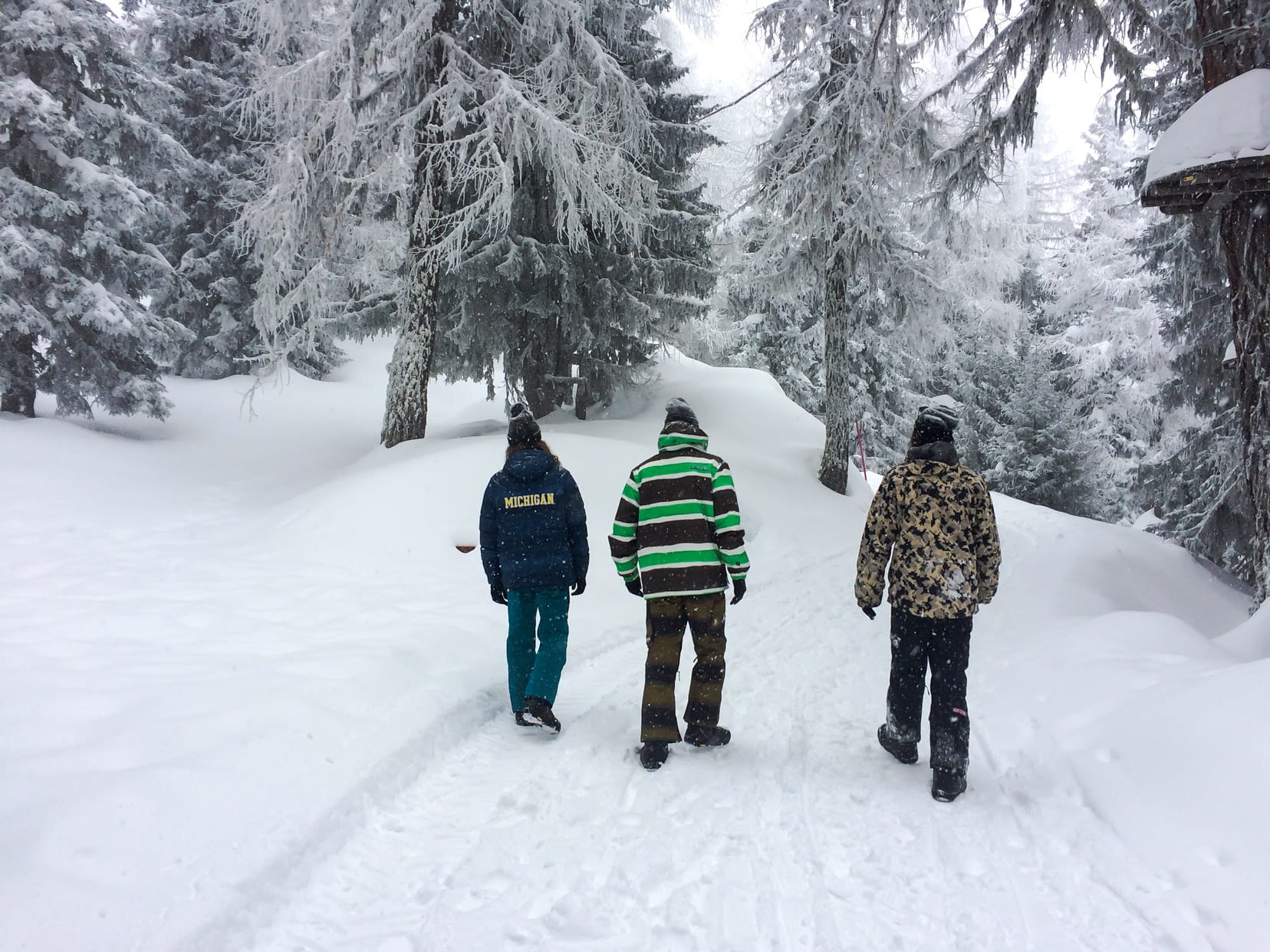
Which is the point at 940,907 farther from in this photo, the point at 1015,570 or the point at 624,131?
the point at 624,131

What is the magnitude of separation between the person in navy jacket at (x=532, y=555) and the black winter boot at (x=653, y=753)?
64cm

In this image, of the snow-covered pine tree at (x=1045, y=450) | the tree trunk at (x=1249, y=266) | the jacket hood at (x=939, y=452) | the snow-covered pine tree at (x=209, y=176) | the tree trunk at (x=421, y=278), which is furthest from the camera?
the snow-covered pine tree at (x=1045, y=450)

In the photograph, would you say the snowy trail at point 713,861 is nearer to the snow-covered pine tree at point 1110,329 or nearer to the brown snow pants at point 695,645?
the brown snow pants at point 695,645

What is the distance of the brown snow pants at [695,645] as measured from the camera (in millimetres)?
4215

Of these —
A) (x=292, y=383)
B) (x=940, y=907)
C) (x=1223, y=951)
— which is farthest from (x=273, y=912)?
(x=292, y=383)

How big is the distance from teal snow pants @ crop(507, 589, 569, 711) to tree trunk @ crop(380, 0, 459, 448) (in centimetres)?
723

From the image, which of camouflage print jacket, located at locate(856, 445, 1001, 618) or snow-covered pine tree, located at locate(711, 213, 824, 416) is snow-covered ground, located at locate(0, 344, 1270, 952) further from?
snow-covered pine tree, located at locate(711, 213, 824, 416)

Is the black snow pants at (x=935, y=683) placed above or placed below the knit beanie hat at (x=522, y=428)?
below

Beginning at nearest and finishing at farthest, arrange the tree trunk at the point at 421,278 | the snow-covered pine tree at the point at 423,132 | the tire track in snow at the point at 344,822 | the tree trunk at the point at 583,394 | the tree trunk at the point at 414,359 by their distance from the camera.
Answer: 1. the tire track in snow at the point at 344,822
2. the snow-covered pine tree at the point at 423,132
3. the tree trunk at the point at 421,278
4. the tree trunk at the point at 414,359
5. the tree trunk at the point at 583,394

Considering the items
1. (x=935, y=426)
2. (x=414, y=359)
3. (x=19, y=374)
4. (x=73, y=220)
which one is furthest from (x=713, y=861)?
(x=73, y=220)

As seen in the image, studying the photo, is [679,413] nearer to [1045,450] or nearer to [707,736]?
[707,736]

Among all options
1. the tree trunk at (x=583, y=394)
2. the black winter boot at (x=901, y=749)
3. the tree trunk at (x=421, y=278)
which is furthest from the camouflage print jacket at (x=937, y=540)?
the tree trunk at (x=583, y=394)

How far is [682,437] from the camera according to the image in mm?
4324

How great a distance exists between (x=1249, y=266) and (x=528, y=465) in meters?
6.01
